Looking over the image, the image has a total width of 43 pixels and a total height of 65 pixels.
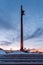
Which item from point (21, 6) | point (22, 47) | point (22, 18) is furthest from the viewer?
point (21, 6)

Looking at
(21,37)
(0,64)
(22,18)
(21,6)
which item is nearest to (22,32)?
(21,37)

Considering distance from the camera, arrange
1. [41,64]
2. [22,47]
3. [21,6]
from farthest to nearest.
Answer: [21,6] < [22,47] < [41,64]

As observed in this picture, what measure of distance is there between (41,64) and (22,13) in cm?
1184

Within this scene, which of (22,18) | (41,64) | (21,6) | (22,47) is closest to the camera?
(41,64)

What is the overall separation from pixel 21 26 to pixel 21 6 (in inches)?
87.4

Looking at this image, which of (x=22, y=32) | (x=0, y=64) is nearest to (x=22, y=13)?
(x=22, y=32)

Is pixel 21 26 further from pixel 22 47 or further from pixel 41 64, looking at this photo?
pixel 41 64

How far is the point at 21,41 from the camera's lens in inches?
515

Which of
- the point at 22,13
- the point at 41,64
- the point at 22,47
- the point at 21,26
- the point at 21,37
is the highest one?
the point at 22,13

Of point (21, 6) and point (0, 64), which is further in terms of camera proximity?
point (21, 6)

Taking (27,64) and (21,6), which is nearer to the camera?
(27,64)

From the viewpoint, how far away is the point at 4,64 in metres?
2.18

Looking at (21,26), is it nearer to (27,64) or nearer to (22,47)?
(22,47)

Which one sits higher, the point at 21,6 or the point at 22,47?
the point at 21,6
